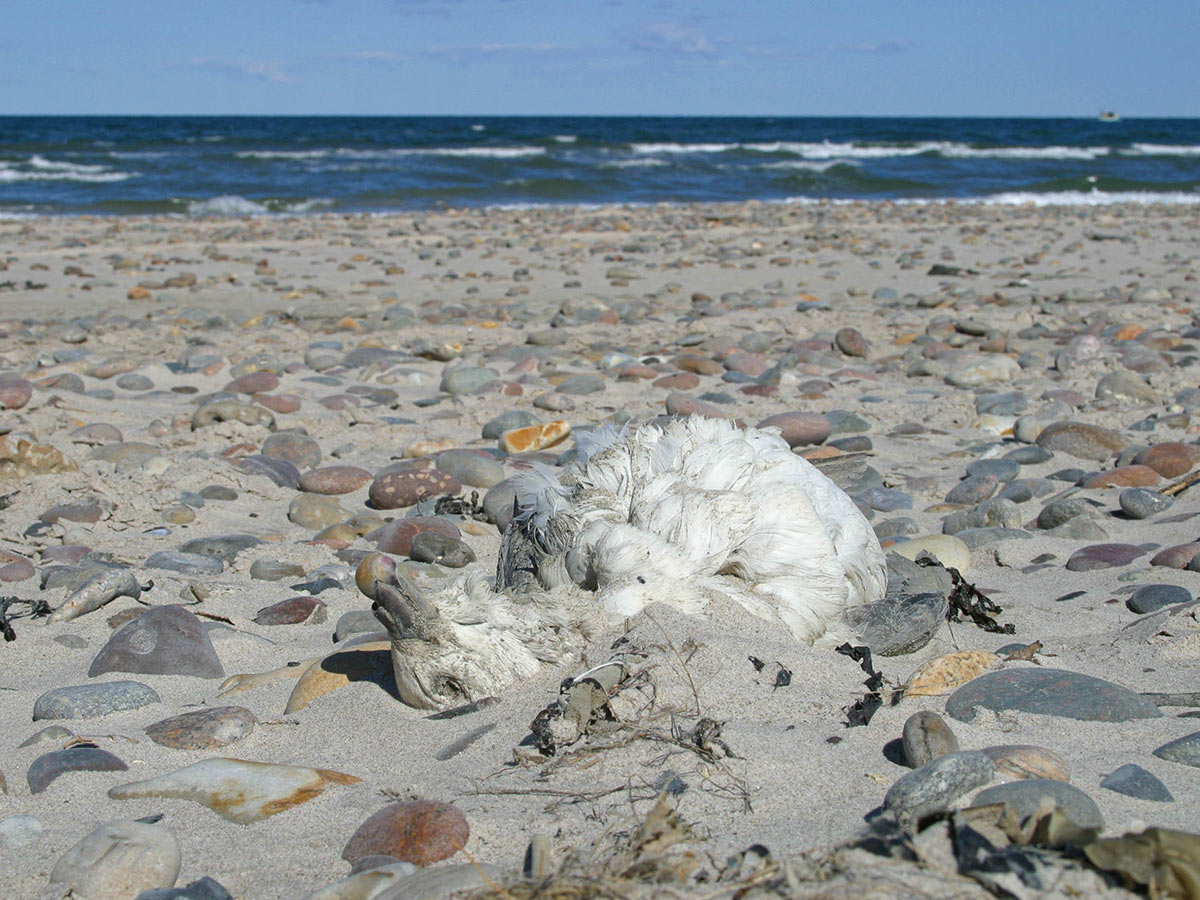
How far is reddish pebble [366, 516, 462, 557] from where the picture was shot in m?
3.45

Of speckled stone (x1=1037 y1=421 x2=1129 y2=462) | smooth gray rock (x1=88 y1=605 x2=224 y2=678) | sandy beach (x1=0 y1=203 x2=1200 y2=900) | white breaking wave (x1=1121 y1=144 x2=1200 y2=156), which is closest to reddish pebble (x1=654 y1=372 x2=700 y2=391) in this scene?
sandy beach (x1=0 y1=203 x2=1200 y2=900)

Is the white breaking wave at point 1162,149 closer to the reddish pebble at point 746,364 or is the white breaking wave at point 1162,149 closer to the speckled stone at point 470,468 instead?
the reddish pebble at point 746,364

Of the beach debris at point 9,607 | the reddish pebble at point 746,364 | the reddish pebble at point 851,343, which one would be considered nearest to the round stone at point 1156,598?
the beach debris at point 9,607

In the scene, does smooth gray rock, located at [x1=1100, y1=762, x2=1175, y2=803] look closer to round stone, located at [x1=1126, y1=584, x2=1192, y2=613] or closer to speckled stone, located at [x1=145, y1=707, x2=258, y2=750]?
round stone, located at [x1=1126, y1=584, x2=1192, y2=613]

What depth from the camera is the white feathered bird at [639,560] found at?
6.38ft

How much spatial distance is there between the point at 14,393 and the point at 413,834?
3.97 m

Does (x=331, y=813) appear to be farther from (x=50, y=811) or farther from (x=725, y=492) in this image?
(x=725, y=492)

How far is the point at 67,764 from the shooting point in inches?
76.8

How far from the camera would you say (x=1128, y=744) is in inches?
74.2

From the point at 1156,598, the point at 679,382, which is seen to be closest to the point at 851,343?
the point at 679,382

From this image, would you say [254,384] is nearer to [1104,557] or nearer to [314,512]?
[314,512]

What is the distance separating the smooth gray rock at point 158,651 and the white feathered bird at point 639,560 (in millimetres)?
713

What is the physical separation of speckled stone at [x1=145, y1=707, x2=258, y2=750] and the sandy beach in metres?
0.01

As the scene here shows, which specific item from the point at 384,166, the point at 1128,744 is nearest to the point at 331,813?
the point at 1128,744
